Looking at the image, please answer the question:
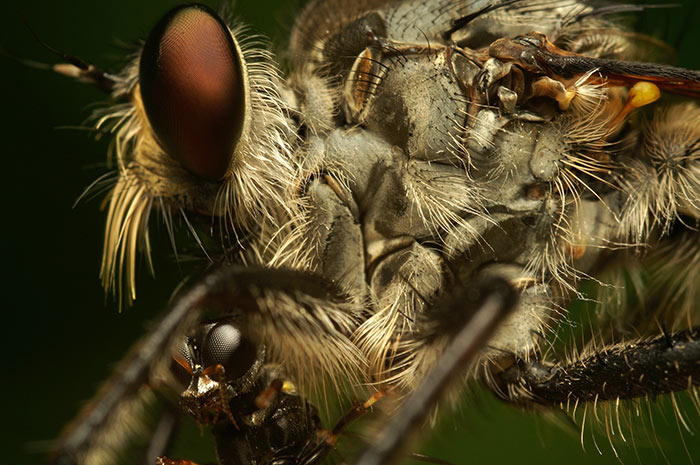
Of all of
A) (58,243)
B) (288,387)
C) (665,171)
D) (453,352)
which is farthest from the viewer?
(58,243)

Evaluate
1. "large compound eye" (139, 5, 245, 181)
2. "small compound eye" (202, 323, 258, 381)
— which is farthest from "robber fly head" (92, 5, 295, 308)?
"small compound eye" (202, 323, 258, 381)

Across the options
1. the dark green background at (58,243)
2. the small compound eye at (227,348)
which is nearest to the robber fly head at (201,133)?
the small compound eye at (227,348)

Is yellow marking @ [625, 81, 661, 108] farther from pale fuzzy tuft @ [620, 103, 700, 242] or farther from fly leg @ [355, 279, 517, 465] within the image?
fly leg @ [355, 279, 517, 465]

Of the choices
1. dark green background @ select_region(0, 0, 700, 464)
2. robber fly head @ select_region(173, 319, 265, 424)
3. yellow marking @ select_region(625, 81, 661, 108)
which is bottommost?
dark green background @ select_region(0, 0, 700, 464)

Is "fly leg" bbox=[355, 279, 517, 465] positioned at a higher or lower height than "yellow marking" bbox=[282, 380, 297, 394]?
higher

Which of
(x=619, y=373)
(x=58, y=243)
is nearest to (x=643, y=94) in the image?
(x=619, y=373)

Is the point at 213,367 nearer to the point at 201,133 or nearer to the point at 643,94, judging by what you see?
the point at 201,133

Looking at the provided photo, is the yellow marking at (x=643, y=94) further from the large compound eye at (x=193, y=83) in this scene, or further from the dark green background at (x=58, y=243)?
the dark green background at (x=58, y=243)
